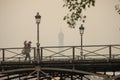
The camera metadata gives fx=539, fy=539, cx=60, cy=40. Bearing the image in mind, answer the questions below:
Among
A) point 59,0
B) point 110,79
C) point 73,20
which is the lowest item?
point 110,79

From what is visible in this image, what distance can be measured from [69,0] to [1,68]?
33.2ft

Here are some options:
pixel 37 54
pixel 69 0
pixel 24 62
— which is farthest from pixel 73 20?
pixel 24 62

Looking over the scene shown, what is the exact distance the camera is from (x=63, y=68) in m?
27.2

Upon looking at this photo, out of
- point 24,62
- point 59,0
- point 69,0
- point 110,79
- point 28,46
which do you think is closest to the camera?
point 69,0

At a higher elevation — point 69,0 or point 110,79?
point 69,0

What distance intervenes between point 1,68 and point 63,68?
11.1 ft

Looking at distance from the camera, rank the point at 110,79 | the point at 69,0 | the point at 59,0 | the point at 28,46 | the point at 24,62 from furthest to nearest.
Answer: the point at 59,0, the point at 28,46, the point at 24,62, the point at 110,79, the point at 69,0

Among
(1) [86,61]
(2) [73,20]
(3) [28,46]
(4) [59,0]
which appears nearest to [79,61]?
(1) [86,61]

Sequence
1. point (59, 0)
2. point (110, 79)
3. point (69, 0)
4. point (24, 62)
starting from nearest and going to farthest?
point (69, 0) < point (110, 79) < point (24, 62) < point (59, 0)

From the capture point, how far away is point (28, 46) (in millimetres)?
29719

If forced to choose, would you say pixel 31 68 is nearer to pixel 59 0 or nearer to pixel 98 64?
pixel 98 64

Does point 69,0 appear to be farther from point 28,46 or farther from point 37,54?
point 28,46

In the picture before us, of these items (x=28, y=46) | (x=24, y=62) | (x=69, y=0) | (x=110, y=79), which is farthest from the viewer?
(x=28, y=46)

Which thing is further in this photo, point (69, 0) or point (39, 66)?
point (39, 66)
